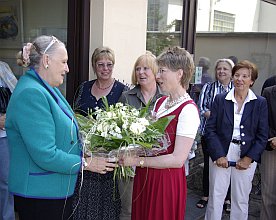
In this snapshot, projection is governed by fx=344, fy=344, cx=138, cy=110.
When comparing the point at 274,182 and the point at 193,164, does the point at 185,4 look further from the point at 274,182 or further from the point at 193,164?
the point at 274,182

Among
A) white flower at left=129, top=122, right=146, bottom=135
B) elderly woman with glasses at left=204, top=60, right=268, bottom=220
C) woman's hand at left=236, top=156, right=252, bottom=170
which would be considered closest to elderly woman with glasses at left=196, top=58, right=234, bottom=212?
elderly woman with glasses at left=204, top=60, right=268, bottom=220

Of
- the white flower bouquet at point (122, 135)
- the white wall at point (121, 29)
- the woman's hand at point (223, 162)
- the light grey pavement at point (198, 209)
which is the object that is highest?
the white wall at point (121, 29)

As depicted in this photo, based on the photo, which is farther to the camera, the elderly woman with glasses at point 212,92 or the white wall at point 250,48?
the white wall at point 250,48

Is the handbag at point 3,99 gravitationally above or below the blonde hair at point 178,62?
below

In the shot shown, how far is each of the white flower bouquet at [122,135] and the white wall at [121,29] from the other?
1.81 metres

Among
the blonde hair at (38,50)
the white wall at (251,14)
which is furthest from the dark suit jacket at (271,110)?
the white wall at (251,14)

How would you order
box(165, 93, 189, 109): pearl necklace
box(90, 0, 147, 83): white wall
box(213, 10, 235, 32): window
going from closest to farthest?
1. box(165, 93, 189, 109): pearl necklace
2. box(90, 0, 147, 83): white wall
3. box(213, 10, 235, 32): window

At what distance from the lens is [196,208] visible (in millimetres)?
4637

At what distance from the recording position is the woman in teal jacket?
1840 mm

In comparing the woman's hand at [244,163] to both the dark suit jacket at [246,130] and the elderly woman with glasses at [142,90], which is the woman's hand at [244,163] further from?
the elderly woman with glasses at [142,90]

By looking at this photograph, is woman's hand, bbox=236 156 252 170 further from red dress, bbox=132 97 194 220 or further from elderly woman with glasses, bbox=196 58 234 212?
elderly woman with glasses, bbox=196 58 234 212

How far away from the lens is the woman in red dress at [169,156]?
226 cm

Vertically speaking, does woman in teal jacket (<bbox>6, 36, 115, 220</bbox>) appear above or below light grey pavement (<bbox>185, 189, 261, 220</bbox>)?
above

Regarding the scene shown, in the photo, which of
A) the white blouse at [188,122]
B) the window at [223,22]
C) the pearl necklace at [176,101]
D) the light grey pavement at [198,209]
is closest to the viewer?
the white blouse at [188,122]
